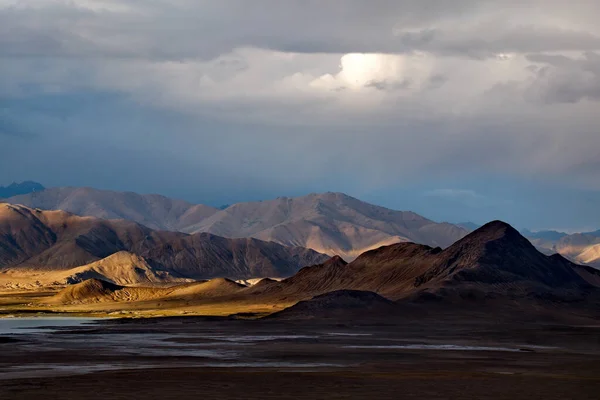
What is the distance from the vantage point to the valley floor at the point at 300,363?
54500 millimetres

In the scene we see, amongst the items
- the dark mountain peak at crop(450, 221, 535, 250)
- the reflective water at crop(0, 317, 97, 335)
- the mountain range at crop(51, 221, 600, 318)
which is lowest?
the reflective water at crop(0, 317, 97, 335)

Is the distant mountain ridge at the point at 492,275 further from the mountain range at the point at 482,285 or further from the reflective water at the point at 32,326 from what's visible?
the reflective water at the point at 32,326

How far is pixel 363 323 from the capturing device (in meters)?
137

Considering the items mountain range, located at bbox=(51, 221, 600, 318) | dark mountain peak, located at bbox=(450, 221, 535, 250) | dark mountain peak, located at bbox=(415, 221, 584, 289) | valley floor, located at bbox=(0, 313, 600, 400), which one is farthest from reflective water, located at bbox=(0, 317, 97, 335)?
dark mountain peak, located at bbox=(450, 221, 535, 250)

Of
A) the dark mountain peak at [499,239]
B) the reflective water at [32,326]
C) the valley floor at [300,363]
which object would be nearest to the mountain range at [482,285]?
the dark mountain peak at [499,239]

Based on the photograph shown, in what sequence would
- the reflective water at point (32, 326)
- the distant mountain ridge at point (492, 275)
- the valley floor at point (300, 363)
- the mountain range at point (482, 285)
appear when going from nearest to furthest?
the valley floor at point (300, 363) < the reflective water at point (32, 326) < the mountain range at point (482, 285) < the distant mountain ridge at point (492, 275)

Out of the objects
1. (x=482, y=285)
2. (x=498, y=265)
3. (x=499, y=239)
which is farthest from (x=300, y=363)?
(x=499, y=239)

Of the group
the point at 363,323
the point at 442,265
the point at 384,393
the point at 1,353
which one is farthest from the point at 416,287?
the point at 384,393

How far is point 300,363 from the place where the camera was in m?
72.2

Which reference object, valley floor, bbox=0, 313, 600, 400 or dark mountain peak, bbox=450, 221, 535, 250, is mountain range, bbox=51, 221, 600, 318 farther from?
valley floor, bbox=0, 313, 600, 400

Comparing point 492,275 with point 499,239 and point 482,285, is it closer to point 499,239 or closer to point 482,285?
point 482,285

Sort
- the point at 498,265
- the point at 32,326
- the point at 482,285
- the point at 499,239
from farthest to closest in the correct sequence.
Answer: the point at 499,239 < the point at 498,265 < the point at 482,285 < the point at 32,326

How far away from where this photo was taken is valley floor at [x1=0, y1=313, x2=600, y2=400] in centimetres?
5450

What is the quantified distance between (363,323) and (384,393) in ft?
273
